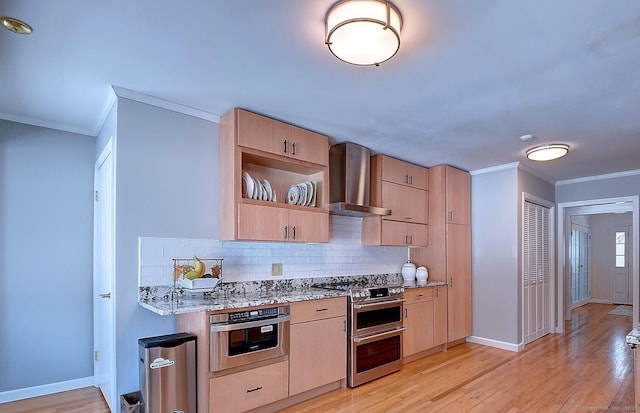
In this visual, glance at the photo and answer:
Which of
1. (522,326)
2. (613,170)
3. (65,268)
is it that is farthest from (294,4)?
(613,170)

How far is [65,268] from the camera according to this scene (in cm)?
357

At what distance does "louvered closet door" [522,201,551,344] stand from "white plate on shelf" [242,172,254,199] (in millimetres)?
3863

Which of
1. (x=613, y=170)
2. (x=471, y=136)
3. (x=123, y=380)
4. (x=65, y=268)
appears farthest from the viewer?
(x=613, y=170)

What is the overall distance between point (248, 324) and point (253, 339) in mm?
155

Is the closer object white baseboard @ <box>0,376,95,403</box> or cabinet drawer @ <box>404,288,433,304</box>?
white baseboard @ <box>0,376,95,403</box>

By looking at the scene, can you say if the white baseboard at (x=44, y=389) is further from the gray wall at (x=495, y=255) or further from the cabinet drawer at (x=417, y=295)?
the gray wall at (x=495, y=255)

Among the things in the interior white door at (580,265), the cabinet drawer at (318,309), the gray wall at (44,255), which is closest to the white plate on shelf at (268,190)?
the cabinet drawer at (318,309)

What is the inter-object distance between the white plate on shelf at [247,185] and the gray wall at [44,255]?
1654 millimetres

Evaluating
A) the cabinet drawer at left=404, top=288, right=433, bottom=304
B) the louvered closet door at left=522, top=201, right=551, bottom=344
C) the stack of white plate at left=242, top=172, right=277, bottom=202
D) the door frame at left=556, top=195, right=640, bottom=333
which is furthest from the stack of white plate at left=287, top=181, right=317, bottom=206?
the door frame at left=556, top=195, right=640, bottom=333

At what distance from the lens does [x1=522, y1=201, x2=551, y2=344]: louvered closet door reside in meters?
5.23

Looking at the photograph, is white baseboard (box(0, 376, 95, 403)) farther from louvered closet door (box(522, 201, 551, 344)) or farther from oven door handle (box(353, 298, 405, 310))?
louvered closet door (box(522, 201, 551, 344))

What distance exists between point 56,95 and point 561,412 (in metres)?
4.72

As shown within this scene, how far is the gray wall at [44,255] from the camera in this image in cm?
330

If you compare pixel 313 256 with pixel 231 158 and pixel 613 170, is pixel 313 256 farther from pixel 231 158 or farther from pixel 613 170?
pixel 613 170
